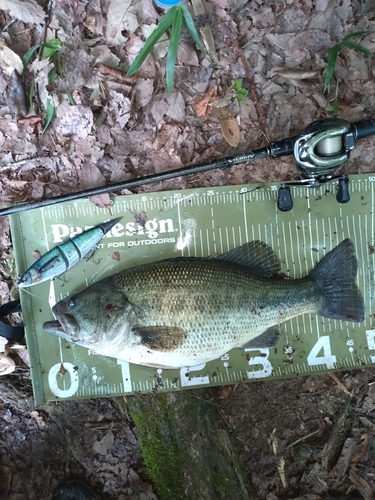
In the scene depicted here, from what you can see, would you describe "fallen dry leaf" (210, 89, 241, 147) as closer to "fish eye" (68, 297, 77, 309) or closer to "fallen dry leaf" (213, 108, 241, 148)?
"fallen dry leaf" (213, 108, 241, 148)

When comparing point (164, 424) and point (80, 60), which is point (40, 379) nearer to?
point (164, 424)

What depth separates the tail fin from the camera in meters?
3.39

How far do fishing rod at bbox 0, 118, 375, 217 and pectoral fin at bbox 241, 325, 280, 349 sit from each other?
3.67 ft

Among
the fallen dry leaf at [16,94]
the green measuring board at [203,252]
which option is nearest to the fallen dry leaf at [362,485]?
the green measuring board at [203,252]

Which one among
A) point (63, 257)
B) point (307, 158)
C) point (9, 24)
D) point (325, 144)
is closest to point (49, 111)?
point (9, 24)

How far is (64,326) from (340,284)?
233cm

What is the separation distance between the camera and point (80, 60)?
133 inches

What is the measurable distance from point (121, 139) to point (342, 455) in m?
3.44

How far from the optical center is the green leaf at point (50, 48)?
3.31 metres

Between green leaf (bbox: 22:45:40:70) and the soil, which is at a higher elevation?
green leaf (bbox: 22:45:40:70)

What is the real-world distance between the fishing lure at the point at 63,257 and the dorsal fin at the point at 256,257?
1.10m

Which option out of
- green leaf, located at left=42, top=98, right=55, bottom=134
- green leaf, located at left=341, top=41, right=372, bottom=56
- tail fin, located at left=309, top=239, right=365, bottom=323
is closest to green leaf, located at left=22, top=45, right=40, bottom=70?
green leaf, located at left=42, top=98, right=55, bottom=134

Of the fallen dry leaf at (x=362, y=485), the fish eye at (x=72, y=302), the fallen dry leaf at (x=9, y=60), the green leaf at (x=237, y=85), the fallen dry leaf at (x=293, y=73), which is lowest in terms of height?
the fallen dry leaf at (x=362, y=485)

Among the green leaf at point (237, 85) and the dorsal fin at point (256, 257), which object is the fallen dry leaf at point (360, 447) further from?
the green leaf at point (237, 85)
